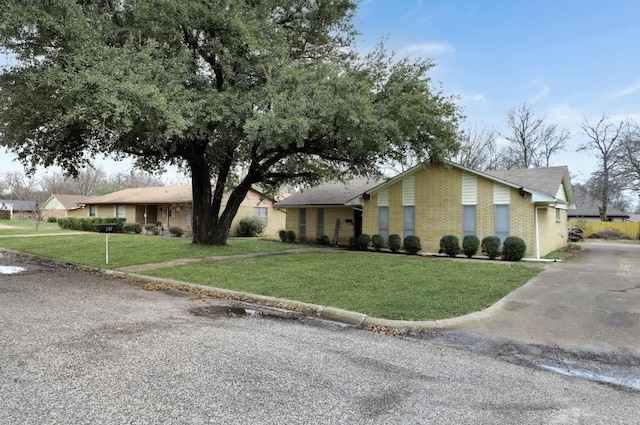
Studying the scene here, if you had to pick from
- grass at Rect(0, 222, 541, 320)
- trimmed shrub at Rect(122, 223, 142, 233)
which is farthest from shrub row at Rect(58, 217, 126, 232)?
grass at Rect(0, 222, 541, 320)

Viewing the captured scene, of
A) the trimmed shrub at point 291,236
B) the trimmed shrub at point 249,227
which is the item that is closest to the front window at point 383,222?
the trimmed shrub at point 291,236

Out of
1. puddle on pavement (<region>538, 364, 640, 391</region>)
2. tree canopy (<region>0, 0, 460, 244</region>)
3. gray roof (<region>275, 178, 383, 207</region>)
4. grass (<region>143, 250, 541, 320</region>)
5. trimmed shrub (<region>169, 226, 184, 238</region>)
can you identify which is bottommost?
puddle on pavement (<region>538, 364, 640, 391</region>)

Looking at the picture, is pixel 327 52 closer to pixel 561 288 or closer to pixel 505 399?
pixel 561 288

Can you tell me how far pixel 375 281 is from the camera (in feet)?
32.1

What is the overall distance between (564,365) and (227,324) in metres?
4.58

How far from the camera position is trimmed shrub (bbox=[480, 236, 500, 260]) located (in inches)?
611

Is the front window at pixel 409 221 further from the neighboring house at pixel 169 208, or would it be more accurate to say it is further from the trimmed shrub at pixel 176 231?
the trimmed shrub at pixel 176 231

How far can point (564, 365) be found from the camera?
481 cm

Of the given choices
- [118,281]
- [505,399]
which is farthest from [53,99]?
[505,399]

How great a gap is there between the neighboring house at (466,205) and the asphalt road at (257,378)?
11.7 m

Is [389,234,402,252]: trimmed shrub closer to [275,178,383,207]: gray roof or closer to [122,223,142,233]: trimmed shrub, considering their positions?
[275,178,383,207]: gray roof

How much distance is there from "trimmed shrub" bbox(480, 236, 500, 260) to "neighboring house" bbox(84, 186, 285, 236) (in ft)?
52.7

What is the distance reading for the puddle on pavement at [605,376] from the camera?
14.0ft

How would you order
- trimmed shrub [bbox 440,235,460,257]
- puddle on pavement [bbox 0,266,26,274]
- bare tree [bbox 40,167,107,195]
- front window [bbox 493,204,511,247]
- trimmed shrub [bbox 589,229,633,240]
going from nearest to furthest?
puddle on pavement [bbox 0,266,26,274] < front window [bbox 493,204,511,247] < trimmed shrub [bbox 440,235,460,257] < trimmed shrub [bbox 589,229,633,240] < bare tree [bbox 40,167,107,195]
